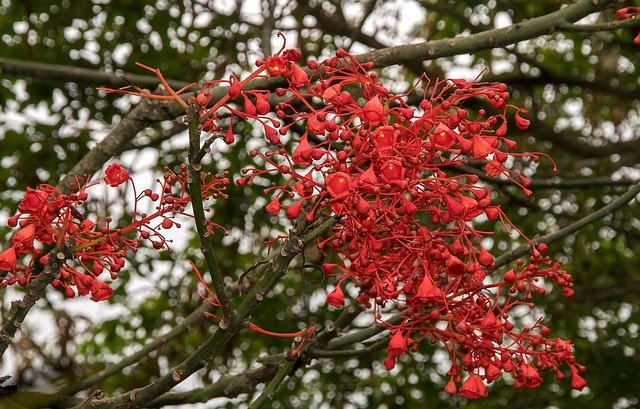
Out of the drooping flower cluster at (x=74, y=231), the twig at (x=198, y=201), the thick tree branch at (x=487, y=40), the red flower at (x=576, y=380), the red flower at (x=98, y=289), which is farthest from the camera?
the thick tree branch at (x=487, y=40)

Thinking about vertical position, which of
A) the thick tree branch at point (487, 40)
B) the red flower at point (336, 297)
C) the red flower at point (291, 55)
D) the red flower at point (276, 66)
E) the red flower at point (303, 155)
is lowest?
the red flower at point (336, 297)

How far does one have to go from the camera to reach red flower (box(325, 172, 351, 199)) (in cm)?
161

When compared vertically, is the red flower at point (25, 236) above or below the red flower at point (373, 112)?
above

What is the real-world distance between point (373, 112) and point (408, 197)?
0.70 feet

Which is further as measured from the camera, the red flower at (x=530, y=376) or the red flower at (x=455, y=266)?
the red flower at (x=530, y=376)

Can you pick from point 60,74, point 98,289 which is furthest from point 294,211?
point 60,74

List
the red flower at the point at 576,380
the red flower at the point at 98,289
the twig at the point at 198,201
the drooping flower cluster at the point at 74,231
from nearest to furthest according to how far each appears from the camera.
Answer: the twig at the point at 198,201 → the drooping flower cluster at the point at 74,231 → the red flower at the point at 98,289 → the red flower at the point at 576,380

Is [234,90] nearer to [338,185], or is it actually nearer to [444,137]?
[338,185]

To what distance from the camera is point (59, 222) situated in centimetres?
174

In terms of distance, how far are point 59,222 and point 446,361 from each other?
413cm

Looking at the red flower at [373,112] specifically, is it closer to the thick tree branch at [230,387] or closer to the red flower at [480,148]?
the red flower at [480,148]

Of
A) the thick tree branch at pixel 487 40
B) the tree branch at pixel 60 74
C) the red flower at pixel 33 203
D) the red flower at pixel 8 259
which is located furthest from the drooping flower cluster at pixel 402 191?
A: the tree branch at pixel 60 74

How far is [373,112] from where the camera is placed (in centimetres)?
167

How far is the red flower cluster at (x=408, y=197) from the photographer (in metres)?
1.68
